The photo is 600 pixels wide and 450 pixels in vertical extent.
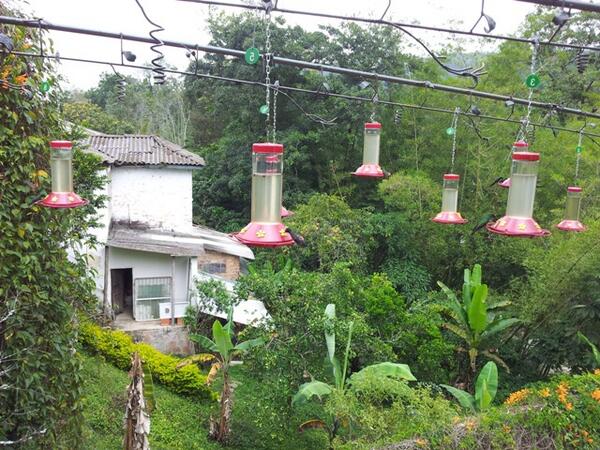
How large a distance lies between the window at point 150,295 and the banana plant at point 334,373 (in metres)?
5.21

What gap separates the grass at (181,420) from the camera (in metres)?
7.12

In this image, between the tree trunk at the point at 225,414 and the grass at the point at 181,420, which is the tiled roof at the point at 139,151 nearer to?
the grass at the point at 181,420

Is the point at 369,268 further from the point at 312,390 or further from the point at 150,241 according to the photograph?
the point at 312,390

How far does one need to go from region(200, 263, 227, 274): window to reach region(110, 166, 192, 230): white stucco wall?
3.81 feet

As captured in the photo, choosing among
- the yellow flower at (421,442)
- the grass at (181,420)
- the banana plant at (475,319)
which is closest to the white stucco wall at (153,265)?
the grass at (181,420)

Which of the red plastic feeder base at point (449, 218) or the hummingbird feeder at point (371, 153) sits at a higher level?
the hummingbird feeder at point (371, 153)

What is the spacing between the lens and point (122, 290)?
40.1 ft

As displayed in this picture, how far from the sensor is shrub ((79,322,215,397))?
9.09 m

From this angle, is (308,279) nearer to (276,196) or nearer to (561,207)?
(276,196)

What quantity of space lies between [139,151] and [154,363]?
18.1 feet

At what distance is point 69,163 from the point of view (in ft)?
8.13

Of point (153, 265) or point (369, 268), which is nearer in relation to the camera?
point (153, 265)

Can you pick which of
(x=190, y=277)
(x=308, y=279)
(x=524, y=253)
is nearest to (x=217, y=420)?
(x=308, y=279)

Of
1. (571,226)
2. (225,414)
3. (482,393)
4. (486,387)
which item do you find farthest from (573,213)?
(225,414)
